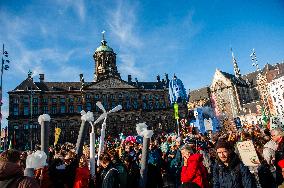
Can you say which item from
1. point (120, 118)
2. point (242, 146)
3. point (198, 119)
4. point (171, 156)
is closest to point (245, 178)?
point (242, 146)

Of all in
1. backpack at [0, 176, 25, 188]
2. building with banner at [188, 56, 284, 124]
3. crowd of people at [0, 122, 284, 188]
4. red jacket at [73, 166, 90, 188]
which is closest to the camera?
backpack at [0, 176, 25, 188]

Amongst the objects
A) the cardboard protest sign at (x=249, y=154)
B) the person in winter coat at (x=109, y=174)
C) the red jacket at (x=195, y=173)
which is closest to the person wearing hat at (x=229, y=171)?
the red jacket at (x=195, y=173)

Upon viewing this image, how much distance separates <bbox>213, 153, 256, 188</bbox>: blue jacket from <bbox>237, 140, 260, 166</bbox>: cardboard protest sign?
1219 millimetres

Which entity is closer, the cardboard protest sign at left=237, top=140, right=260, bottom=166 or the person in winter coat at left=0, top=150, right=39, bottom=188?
the person in winter coat at left=0, top=150, right=39, bottom=188

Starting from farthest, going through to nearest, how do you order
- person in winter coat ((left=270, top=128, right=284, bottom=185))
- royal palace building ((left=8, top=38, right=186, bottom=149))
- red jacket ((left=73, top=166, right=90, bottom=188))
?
royal palace building ((left=8, top=38, right=186, bottom=149)) → red jacket ((left=73, top=166, right=90, bottom=188)) → person in winter coat ((left=270, top=128, right=284, bottom=185))

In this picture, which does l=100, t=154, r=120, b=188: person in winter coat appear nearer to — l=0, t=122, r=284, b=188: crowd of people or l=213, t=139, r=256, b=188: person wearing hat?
l=0, t=122, r=284, b=188: crowd of people

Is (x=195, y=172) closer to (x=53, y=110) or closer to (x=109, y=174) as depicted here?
(x=109, y=174)

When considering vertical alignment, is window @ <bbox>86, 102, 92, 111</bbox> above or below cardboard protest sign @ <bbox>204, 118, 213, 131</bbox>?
above

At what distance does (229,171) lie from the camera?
12.9 ft

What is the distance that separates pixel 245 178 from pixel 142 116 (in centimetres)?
5667

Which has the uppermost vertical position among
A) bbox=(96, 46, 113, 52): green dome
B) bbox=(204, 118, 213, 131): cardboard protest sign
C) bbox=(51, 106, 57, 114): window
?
bbox=(96, 46, 113, 52): green dome

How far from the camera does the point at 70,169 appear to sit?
5254mm

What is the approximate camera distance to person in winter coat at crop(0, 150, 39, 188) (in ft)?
9.26

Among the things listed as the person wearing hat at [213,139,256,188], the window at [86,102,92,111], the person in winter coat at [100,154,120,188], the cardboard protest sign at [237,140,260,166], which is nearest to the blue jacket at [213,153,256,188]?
the person wearing hat at [213,139,256,188]
